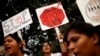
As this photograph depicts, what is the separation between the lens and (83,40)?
246 cm

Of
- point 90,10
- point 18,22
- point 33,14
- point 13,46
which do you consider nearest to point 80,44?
point 13,46

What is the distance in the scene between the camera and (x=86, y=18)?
5.49m

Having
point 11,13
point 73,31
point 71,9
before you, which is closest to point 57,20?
point 73,31

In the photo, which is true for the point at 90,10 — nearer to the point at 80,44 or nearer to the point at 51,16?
the point at 51,16

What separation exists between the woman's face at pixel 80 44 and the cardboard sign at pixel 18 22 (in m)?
3.47

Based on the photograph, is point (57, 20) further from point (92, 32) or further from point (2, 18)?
point (2, 18)

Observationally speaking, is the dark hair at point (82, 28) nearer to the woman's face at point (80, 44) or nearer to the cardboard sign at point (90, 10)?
the woman's face at point (80, 44)

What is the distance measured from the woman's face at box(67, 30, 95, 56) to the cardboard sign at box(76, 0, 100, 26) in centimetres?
301

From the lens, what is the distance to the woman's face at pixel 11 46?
422 cm

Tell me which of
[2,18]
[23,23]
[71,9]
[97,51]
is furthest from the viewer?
[2,18]

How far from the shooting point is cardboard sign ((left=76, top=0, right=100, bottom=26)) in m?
5.50

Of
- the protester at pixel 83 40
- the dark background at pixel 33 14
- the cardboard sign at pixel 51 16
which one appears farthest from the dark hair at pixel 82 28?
the dark background at pixel 33 14

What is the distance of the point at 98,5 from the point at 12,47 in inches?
81.2

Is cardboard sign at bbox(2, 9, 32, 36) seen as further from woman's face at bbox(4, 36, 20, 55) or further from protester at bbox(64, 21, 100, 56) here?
protester at bbox(64, 21, 100, 56)
